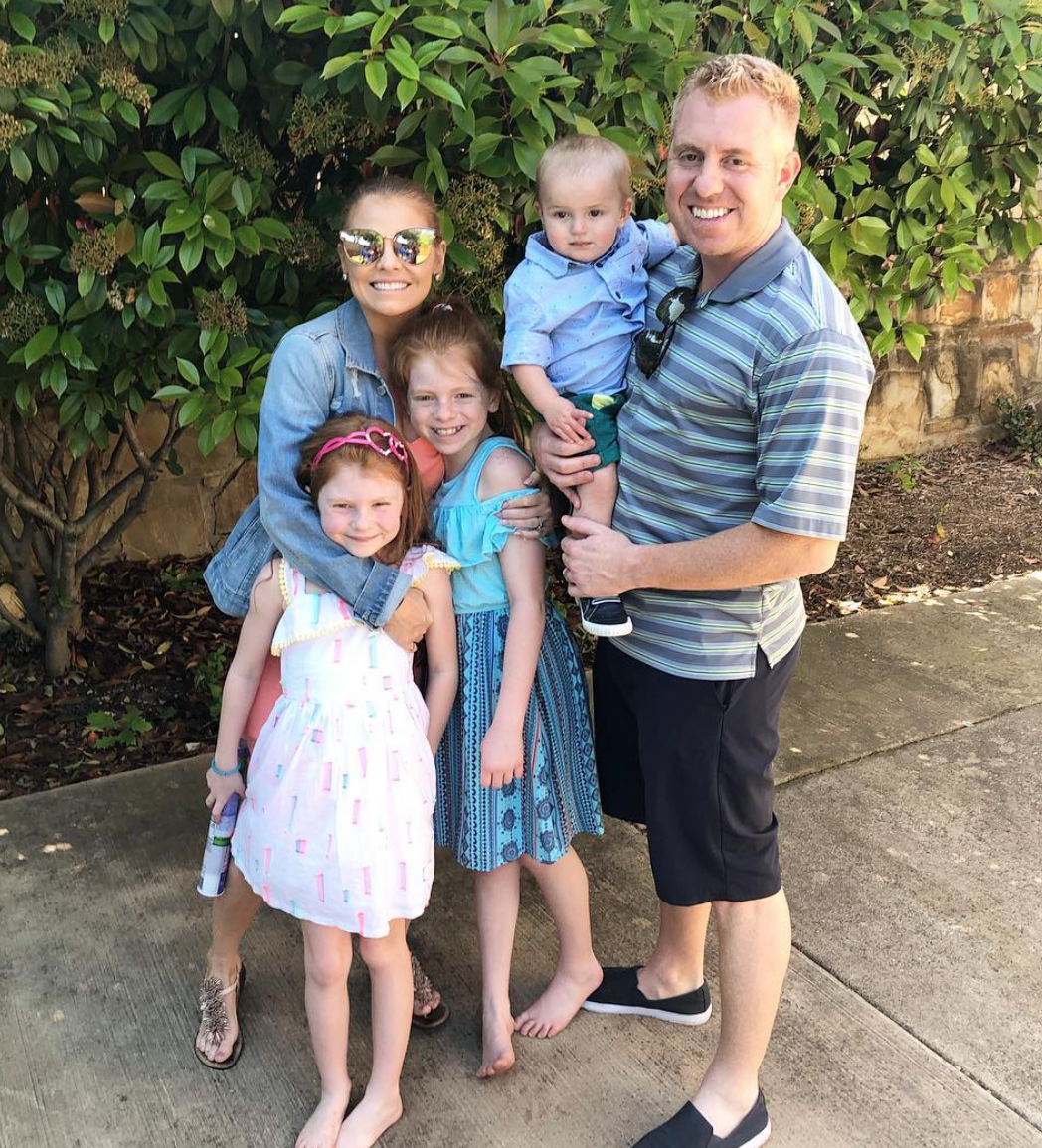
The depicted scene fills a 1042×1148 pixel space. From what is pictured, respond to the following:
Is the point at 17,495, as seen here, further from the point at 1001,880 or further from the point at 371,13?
the point at 1001,880

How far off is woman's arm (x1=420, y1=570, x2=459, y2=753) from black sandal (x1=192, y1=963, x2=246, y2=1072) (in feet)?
2.43

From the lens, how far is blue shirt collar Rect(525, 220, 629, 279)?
234 centimetres

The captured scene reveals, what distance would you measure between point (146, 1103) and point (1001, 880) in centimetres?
218

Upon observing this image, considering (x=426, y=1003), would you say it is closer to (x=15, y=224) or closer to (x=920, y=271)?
(x=15, y=224)

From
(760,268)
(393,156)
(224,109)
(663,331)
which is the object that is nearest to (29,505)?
(224,109)

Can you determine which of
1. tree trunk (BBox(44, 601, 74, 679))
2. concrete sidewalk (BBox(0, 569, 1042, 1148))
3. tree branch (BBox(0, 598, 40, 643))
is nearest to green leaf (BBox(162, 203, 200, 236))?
concrete sidewalk (BBox(0, 569, 1042, 1148))

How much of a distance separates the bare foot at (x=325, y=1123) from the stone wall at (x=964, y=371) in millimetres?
5573

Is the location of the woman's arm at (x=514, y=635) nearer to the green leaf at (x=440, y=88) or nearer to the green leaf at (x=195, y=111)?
the green leaf at (x=440, y=88)

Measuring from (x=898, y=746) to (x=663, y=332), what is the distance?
2.18m

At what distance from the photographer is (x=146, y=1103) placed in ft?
7.56

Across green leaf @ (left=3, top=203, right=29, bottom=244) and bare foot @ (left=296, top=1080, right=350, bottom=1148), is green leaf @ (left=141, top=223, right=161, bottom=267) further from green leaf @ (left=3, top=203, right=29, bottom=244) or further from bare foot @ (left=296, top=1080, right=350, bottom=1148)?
bare foot @ (left=296, top=1080, right=350, bottom=1148)

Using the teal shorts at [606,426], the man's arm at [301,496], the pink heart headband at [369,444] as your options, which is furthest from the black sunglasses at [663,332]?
the man's arm at [301,496]

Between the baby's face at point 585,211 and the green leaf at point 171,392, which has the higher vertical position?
the baby's face at point 585,211

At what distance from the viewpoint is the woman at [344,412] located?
87.3 inches
